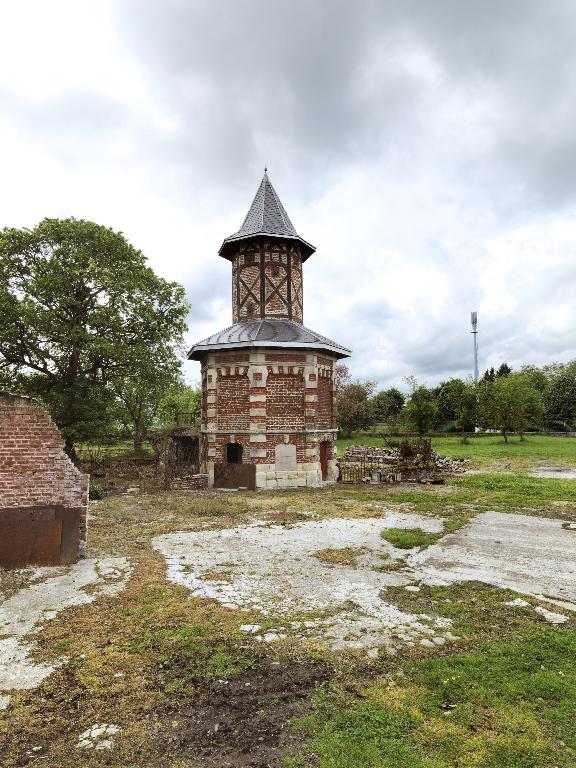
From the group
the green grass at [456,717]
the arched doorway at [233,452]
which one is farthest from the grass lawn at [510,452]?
the green grass at [456,717]

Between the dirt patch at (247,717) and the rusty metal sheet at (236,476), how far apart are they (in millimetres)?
14723

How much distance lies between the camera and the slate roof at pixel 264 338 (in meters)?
20.6

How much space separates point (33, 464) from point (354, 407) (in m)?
42.0

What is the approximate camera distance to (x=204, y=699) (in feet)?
15.7

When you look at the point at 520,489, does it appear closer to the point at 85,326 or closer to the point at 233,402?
the point at 233,402

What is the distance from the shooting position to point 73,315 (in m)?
20.8

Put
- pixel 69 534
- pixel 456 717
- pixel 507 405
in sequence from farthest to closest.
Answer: pixel 507 405
pixel 69 534
pixel 456 717

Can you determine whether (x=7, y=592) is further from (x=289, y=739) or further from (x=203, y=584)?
(x=289, y=739)

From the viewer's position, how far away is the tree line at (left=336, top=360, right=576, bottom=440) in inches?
1708

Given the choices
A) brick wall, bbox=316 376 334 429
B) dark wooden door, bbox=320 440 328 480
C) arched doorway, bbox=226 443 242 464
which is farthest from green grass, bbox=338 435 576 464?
arched doorway, bbox=226 443 242 464

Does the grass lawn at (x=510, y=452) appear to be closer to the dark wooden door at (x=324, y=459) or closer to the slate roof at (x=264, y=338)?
the dark wooden door at (x=324, y=459)

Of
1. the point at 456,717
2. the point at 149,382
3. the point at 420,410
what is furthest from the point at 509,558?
the point at 420,410

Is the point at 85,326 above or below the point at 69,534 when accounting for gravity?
above

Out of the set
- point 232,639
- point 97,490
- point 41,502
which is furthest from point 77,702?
point 97,490
